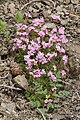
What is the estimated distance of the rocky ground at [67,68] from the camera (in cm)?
407

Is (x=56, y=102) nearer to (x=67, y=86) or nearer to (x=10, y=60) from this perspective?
(x=67, y=86)

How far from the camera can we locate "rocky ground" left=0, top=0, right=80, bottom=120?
160 inches

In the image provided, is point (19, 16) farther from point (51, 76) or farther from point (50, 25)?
point (51, 76)

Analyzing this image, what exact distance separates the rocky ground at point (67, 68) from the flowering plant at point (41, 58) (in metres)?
0.10

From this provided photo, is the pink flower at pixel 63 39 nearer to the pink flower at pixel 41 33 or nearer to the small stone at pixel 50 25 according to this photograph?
the pink flower at pixel 41 33

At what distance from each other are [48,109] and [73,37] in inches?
40.9

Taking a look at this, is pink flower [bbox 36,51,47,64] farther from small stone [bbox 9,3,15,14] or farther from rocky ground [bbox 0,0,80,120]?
small stone [bbox 9,3,15,14]

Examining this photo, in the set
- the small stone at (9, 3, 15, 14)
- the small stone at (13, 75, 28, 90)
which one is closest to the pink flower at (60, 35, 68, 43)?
the small stone at (13, 75, 28, 90)

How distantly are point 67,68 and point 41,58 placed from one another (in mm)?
344

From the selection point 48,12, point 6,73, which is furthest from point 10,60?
point 48,12

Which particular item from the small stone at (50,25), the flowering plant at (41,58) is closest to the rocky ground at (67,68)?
the small stone at (50,25)

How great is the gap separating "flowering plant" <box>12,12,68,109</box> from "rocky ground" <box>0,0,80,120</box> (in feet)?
0.33

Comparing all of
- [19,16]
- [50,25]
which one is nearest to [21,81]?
[19,16]

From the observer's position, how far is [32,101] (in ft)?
13.4
